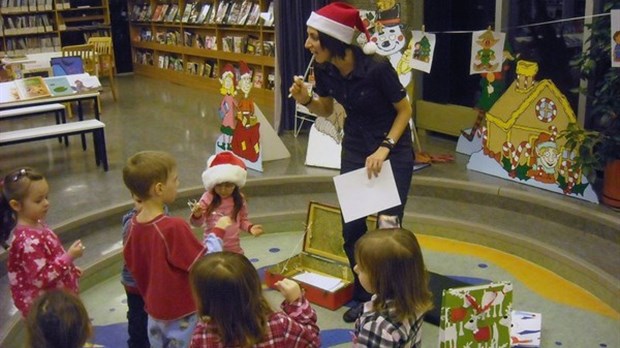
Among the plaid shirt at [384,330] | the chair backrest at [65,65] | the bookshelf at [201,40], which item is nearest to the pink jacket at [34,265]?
the plaid shirt at [384,330]

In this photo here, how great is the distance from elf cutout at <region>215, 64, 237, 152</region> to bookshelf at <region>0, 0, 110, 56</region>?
21.3ft

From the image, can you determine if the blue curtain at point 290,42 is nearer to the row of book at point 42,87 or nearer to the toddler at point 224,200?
the row of book at point 42,87

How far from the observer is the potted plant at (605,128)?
401 centimetres

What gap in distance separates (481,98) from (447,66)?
1.08m

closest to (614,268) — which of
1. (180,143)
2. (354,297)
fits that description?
(354,297)

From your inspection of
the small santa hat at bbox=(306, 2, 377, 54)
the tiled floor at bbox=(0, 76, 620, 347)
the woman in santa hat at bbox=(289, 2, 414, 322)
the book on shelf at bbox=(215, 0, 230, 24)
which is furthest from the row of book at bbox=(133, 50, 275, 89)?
the small santa hat at bbox=(306, 2, 377, 54)

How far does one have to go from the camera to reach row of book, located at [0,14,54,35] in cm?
1007

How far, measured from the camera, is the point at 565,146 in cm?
423

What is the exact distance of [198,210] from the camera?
115 inches

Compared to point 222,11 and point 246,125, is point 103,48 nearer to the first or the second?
point 222,11

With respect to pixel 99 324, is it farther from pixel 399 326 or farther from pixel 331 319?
pixel 399 326

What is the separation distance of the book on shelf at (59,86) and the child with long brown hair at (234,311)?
477 centimetres

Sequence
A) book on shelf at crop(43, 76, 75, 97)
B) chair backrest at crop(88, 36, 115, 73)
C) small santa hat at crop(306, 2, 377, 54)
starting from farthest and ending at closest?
chair backrest at crop(88, 36, 115, 73) < book on shelf at crop(43, 76, 75, 97) < small santa hat at crop(306, 2, 377, 54)

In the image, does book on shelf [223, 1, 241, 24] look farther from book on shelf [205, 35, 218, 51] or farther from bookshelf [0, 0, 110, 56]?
bookshelf [0, 0, 110, 56]
